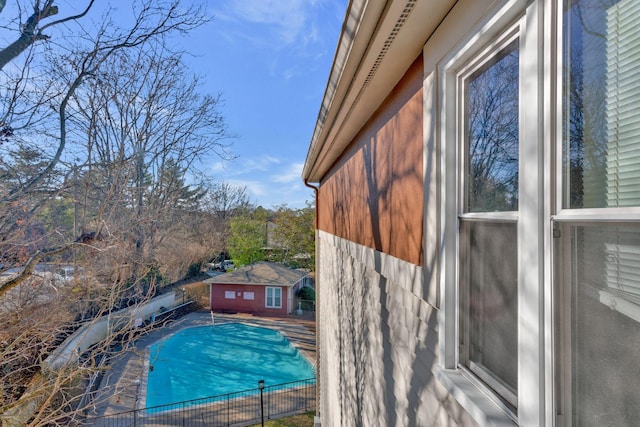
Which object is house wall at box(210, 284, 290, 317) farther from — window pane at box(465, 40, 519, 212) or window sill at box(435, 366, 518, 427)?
window pane at box(465, 40, 519, 212)

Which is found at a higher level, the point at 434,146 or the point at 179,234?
the point at 434,146

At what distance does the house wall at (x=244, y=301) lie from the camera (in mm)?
21734

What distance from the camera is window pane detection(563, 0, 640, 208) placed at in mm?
781

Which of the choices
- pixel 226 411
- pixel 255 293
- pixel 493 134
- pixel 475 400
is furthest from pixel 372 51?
pixel 255 293

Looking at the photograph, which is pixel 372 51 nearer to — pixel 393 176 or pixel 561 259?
pixel 393 176

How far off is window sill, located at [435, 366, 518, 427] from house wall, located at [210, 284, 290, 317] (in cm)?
2078

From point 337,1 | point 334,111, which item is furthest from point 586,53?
point 337,1

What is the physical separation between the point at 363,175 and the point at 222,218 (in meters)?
31.8

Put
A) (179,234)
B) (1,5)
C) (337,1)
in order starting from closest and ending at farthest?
1. (337,1)
2. (1,5)
3. (179,234)

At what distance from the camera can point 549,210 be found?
0.98m

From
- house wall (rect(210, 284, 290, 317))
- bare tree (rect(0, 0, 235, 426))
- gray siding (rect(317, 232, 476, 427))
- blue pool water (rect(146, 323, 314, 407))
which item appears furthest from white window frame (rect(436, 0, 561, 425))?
house wall (rect(210, 284, 290, 317))

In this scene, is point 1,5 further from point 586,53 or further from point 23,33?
point 586,53

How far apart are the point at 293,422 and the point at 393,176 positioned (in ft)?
31.6

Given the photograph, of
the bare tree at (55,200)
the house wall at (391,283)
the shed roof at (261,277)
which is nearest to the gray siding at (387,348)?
the house wall at (391,283)
